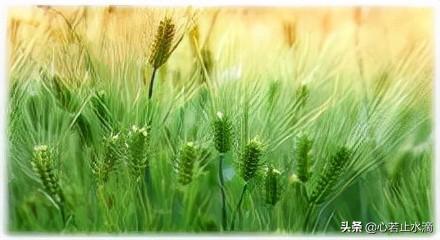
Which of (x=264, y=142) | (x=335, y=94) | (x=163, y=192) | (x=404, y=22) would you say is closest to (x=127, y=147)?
(x=163, y=192)

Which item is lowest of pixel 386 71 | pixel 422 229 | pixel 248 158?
pixel 422 229

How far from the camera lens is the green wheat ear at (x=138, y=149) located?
0.62 meters

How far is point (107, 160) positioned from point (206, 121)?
165 mm

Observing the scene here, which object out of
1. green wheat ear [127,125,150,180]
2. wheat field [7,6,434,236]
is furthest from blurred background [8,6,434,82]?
green wheat ear [127,125,150,180]

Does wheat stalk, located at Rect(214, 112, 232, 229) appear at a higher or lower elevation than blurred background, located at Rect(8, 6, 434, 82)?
lower

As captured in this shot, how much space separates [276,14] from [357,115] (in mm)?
202

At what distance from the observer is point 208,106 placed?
2.04 ft

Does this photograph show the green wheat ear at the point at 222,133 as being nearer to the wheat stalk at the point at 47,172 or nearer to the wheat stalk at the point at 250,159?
the wheat stalk at the point at 250,159

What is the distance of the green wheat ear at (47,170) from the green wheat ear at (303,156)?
1.22 feet

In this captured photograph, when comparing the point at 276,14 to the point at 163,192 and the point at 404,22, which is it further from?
the point at 163,192

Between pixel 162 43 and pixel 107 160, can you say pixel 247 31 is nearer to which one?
pixel 162 43

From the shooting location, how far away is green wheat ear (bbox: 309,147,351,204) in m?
0.62

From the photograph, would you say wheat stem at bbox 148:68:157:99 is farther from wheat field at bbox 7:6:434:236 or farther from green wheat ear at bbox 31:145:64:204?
green wheat ear at bbox 31:145:64:204

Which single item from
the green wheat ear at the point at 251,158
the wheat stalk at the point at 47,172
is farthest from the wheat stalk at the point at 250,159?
the wheat stalk at the point at 47,172
